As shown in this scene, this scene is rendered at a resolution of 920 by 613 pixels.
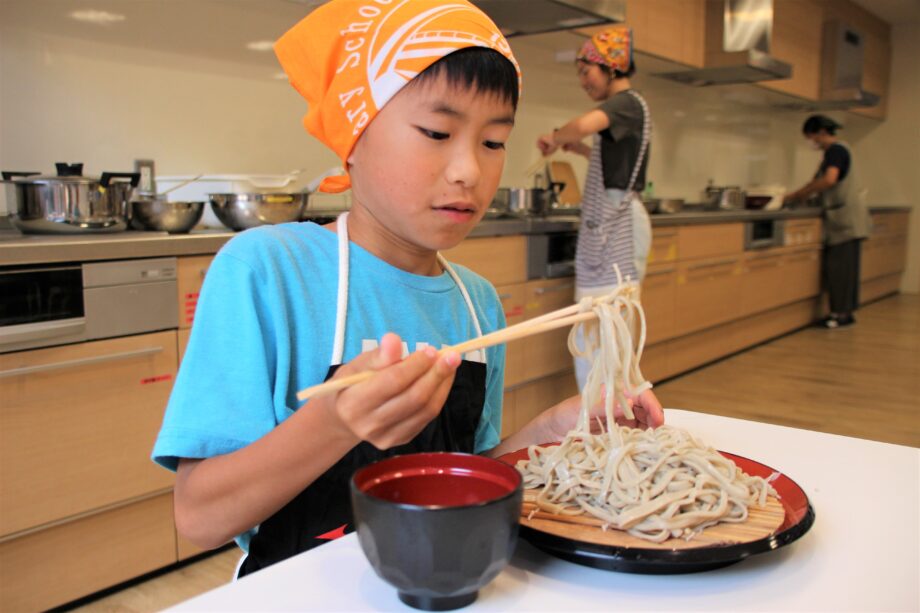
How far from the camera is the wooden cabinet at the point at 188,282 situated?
2100 millimetres

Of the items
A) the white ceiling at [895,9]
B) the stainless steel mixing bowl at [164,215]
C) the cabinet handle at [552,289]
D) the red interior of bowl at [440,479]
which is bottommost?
the cabinet handle at [552,289]

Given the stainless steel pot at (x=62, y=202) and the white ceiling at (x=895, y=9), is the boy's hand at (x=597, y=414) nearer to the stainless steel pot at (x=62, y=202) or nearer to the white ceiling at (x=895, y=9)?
the stainless steel pot at (x=62, y=202)

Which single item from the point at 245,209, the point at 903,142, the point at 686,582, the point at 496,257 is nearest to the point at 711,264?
the point at 496,257

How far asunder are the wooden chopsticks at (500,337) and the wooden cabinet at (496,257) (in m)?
2.08

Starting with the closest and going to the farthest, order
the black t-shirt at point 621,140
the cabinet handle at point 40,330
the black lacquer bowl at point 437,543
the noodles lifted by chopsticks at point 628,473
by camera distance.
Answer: the black lacquer bowl at point 437,543 → the noodles lifted by chopsticks at point 628,473 → the cabinet handle at point 40,330 → the black t-shirt at point 621,140

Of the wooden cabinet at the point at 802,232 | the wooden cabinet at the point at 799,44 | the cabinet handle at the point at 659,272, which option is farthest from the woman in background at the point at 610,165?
the wooden cabinet at the point at 799,44

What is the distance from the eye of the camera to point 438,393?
2.12ft

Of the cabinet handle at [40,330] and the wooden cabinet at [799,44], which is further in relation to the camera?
the wooden cabinet at [799,44]

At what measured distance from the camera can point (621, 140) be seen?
3225 millimetres

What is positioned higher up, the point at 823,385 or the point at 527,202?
the point at 527,202

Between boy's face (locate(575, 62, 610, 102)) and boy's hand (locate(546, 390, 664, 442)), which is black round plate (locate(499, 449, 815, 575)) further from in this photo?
boy's face (locate(575, 62, 610, 102))

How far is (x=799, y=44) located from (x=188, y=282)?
591cm

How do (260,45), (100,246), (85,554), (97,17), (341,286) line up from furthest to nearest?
1. (260,45)
2. (97,17)
3. (85,554)
4. (100,246)
5. (341,286)

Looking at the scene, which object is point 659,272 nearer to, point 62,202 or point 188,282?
point 188,282
